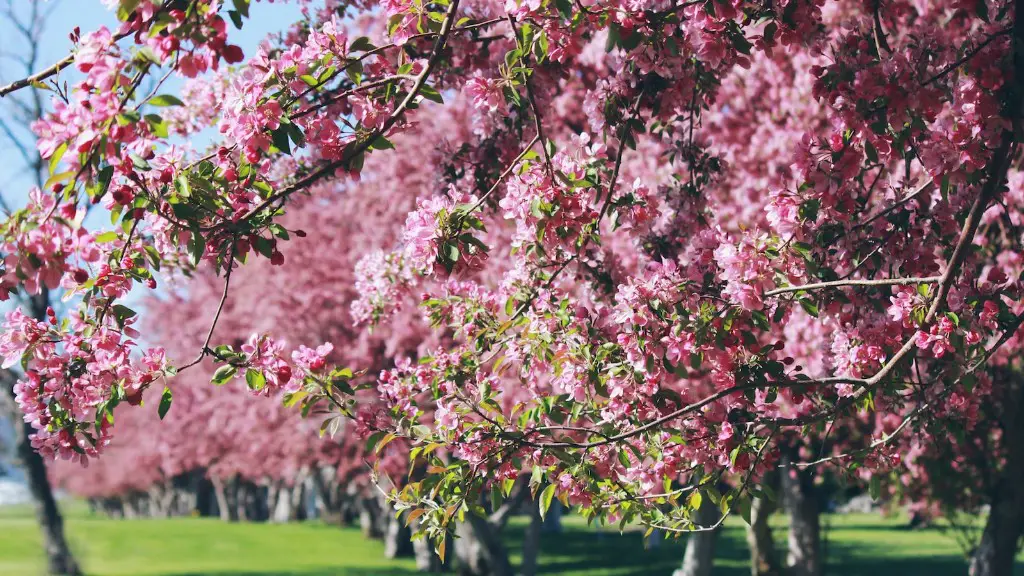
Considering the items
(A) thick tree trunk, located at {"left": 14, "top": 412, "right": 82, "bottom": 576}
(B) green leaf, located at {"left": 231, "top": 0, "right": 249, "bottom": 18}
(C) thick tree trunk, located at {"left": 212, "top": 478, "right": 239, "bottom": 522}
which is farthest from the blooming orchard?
(C) thick tree trunk, located at {"left": 212, "top": 478, "right": 239, "bottom": 522}

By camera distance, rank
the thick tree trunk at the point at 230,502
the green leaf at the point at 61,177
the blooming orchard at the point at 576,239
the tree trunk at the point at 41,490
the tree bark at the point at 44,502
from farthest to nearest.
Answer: the thick tree trunk at the point at 230,502
the tree bark at the point at 44,502
the tree trunk at the point at 41,490
the blooming orchard at the point at 576,239
the green leaf at the point at 61,177

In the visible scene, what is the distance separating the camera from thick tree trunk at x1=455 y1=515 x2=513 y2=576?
1645cm

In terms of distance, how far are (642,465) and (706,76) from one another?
224 centimetres

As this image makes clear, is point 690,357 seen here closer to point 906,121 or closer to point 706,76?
point 906,121

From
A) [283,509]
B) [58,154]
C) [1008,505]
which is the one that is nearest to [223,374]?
[58,154]

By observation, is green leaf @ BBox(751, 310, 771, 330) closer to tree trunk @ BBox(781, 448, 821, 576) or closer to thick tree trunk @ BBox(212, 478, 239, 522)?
tree trunk @ BBox(781, 448, 821, 576)

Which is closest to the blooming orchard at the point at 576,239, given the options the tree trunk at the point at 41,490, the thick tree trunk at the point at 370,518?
the tree trunk at the point at 41,490

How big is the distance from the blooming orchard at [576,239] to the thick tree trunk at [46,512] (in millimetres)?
17539

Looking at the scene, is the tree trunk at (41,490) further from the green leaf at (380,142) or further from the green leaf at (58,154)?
the green leaf at (58,154)

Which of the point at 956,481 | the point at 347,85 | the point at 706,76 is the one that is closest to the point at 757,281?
the point at 706,76

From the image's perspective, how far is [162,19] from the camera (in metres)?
2.98

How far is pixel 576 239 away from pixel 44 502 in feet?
63.6

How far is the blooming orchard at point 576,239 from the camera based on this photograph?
3504 mm

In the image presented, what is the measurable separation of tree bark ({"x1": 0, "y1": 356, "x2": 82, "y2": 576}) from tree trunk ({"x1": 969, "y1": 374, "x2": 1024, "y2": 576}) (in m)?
17.0
